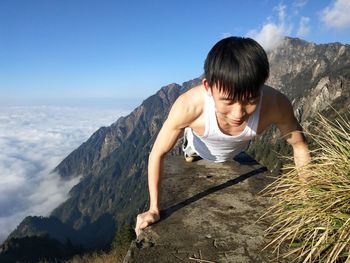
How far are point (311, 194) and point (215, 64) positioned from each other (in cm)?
126

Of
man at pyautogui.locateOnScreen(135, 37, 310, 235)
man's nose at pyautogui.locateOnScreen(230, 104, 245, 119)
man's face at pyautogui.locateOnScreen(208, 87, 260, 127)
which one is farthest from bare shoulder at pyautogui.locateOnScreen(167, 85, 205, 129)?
man's nose at pyautogui.locateOnScreen(230, 104, 245, 119)

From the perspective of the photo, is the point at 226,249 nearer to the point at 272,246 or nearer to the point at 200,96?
the point at 272,246

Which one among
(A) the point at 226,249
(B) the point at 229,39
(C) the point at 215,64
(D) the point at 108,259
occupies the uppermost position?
(B) the point at 229,39

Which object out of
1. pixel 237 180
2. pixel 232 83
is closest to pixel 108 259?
pixel 237 180

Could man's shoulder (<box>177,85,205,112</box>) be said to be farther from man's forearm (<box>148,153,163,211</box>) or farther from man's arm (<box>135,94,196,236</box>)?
man's forearm (<box>148,153,163,211</box>)

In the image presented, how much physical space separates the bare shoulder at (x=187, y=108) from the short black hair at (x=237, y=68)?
1.83 ft

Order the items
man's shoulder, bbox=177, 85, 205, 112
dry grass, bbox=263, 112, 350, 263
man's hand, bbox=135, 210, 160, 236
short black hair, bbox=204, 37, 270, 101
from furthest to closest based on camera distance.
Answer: man's shoulder, bbox=177, 85, 205, 112
man's hand, bbox=135, 210, 160, 236
short black hair, bbox=204, 37, 270, 101
dry grass, bbox=263, 112, 350, 263

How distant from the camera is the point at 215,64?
2.99m

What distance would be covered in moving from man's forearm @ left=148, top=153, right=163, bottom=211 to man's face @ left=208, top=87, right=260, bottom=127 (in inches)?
32.4

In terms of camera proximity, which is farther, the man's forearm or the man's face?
the man's forearm

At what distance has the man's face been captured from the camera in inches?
125

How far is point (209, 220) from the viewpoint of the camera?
3.59 meters

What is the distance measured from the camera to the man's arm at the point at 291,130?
383 centimetres

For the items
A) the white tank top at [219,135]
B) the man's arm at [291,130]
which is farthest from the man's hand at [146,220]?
the man's arm at [291,130]
